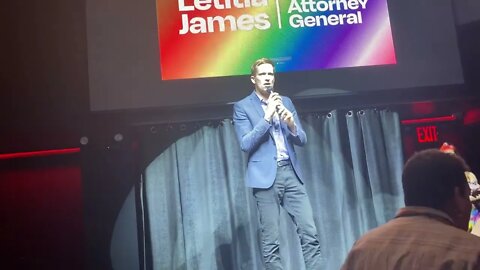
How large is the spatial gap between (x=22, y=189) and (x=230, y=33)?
177 cm

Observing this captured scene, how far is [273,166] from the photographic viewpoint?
10.6 feet

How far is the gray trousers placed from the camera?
3189 millimetres

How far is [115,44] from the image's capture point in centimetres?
340

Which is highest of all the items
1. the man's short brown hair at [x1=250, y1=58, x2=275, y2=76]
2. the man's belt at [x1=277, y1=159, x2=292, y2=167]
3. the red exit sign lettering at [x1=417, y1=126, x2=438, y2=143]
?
the man's short brown hair at [x1=250, y1=58, x2=275, y2=76]

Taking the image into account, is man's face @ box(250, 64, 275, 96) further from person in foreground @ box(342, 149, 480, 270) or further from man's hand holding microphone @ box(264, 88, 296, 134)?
person in foreground @ box(342, 149, 480, 270)

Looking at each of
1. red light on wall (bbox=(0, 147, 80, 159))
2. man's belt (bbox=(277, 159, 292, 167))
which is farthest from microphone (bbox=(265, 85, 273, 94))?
red light on wall (bbox=(0, 147, 80, 159))

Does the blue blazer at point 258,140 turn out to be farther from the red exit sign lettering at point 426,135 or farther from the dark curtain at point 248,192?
the red exit sign lettering at point 426,135

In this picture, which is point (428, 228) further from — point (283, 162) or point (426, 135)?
point (426, 135)

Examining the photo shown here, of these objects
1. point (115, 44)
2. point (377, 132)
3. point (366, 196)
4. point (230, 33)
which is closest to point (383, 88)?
→ point (377, 132)

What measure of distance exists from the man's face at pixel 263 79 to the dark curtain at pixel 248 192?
0.33 m

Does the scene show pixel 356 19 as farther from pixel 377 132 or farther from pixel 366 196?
pixel 366 196

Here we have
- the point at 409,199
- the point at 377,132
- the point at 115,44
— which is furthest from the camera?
the point at 377,132

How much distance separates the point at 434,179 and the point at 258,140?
6.32 ft

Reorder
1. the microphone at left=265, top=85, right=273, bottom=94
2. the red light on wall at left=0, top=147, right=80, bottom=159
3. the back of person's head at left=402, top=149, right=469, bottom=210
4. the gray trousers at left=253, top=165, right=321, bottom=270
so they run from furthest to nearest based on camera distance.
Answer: the red light on wall at left=0, top=147, right=80, bottom=159
the microphone at left=265, top=85, right=273, bottom=94
the gray trousers at left=253, top=165, right=321, bottom=270
the back of person's head at left=402, top=149, right=469, bottom=210
